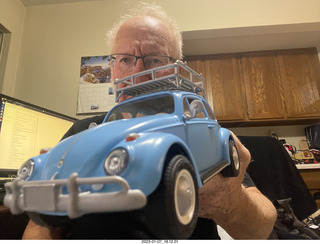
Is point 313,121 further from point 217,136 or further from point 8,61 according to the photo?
A: point 8,61

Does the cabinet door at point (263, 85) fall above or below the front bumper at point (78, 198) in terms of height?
above

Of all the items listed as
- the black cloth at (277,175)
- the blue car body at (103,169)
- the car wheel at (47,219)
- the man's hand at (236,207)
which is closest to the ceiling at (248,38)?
the black cloth at (277,175)

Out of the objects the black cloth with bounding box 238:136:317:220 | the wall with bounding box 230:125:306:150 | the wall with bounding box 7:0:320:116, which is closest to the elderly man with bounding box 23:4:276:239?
the black cloth with bounding box 238:136:317:220

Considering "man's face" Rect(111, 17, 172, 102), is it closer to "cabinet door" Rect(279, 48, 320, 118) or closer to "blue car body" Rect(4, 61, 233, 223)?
"blue car body" Rect(4, 61, 233, 223)

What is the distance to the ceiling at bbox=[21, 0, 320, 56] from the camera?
255 cm

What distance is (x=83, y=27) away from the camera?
8.54 ft

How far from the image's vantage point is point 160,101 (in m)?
0.50

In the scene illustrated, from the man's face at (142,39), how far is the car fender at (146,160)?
562 millimetres

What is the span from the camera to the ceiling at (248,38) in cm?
255

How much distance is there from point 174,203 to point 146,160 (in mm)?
70

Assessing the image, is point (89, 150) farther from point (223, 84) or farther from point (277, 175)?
point (223, 84)

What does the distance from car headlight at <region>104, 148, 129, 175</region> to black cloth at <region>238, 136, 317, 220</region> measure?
1665 mm

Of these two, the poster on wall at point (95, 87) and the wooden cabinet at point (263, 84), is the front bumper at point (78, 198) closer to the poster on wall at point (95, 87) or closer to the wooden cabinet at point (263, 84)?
the poster on wall at point (95, 87)

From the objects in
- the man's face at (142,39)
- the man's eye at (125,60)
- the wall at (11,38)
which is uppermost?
the wall at (11,38)
